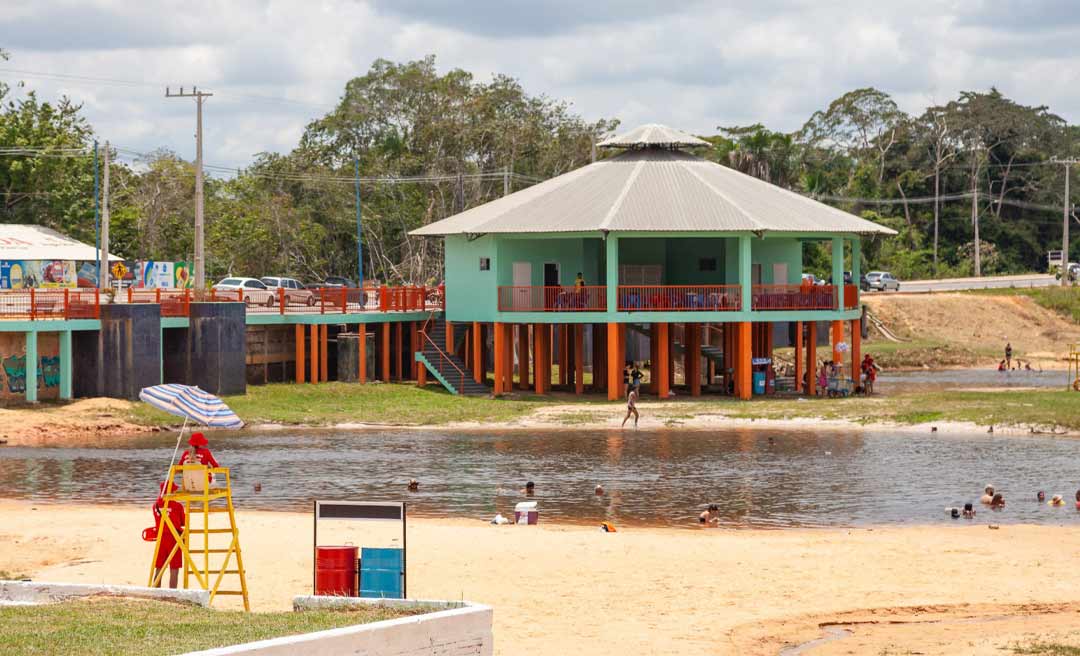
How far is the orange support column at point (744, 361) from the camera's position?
54969mm

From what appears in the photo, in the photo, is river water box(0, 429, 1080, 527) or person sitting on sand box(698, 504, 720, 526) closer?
person sitting on sand box(698, 504, 720, 526)

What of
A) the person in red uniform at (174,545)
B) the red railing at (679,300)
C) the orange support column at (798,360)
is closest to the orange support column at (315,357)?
the red railing at (679,300)

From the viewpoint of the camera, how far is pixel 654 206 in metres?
56.2

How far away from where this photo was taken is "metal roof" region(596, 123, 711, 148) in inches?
2478

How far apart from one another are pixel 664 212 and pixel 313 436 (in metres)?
15.6

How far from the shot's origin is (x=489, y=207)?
61562 mm

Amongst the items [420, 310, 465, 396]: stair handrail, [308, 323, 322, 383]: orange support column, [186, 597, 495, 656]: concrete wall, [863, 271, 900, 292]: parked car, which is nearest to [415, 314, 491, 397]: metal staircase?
[420, 310, 465, 396]: stair handrail

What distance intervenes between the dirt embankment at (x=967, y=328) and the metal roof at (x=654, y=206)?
1988 centimetres

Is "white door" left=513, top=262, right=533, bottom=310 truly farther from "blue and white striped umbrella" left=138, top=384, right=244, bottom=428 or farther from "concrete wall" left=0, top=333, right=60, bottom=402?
"blue and white striped umbrella" left=138, top=384, right=244, bottom=428

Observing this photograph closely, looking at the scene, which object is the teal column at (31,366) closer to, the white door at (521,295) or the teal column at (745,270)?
the white door at (521,295)

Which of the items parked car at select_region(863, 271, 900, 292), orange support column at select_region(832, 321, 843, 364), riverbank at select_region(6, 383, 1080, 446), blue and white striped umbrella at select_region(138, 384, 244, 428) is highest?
parked car at select_region(863, 271, 900, 292)

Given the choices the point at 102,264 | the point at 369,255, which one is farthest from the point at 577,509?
the point at 369,255

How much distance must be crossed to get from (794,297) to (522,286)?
32.2ft

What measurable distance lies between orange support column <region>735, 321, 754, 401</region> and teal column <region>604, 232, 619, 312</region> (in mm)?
4565
